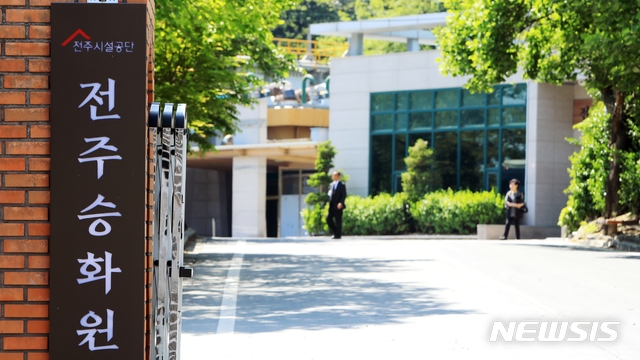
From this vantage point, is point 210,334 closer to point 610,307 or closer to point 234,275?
point 610,307

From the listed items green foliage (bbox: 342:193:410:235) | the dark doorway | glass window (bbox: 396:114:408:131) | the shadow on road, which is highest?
glass window (bbox: 396:114:408:131)

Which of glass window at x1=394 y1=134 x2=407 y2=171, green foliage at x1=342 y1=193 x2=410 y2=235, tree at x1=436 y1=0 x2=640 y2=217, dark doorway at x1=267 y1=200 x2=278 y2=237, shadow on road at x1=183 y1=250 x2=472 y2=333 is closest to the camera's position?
shadow on road at x1=183 y1=250 x2=472 y2=333

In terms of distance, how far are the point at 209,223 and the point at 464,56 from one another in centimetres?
3286

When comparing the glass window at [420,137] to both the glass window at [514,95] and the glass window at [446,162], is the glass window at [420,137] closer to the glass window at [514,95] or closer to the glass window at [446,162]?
the glass window at [446,162]

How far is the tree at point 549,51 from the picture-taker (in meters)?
22.4

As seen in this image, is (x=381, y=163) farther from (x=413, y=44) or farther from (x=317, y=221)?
(x=413, y=44)

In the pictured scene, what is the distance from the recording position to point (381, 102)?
4134 centimetres

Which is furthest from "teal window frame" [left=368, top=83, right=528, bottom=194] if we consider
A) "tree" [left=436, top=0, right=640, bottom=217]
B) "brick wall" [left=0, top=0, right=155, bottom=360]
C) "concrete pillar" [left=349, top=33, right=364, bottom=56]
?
"brick wall" [left=0, top=0, right=155, bottom=360]

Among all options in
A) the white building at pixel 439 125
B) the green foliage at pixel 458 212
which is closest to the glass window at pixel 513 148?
the white building at pixel 439 125

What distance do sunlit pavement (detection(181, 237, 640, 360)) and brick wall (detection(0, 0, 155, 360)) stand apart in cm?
344

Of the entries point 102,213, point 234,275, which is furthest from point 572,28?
point 102,213

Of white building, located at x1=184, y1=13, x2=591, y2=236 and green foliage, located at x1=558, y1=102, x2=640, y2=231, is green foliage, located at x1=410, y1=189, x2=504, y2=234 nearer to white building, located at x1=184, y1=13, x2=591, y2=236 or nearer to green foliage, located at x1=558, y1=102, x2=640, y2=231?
white building, located at x1=184, y1=13, x2=591, y2=236

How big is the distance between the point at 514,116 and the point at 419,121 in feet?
12.7

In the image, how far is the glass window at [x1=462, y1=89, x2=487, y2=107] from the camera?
3894 centimetres
